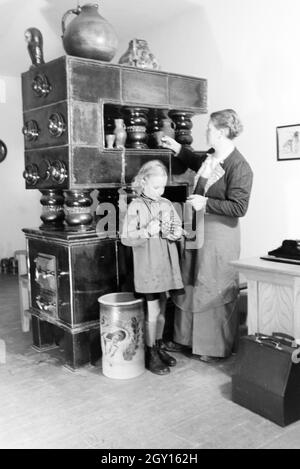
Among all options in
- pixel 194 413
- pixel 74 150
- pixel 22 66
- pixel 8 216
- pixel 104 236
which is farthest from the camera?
pixel 8 216

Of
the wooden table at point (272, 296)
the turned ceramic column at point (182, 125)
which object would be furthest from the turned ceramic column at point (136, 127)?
the wooden table at point (272, 296)

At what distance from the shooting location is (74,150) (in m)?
3.19

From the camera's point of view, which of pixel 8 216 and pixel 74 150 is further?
pixel 8 216

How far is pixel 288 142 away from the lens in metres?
4.09

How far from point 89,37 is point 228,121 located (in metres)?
1.04

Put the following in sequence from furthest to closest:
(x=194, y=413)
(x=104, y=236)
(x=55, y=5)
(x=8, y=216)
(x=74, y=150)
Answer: (x=8, y=216) → (x=55, y=5) → (x=104, y=236) → (x=74, y=150) → (x=194, y=413)

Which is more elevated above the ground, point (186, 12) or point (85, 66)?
point (186, 12)

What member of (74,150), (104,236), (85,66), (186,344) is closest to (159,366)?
(186,344)

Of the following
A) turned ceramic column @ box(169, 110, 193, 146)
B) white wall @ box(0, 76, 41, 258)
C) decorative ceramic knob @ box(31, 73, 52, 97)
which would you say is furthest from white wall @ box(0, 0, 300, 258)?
white wall @ box(0, 76, 41, 258)

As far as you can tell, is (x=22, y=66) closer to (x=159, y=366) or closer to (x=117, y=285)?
(x=117, y=285)

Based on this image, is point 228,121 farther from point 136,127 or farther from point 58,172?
point 58,172

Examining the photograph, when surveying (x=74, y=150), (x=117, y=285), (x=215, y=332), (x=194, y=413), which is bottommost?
(x=194, y=413)

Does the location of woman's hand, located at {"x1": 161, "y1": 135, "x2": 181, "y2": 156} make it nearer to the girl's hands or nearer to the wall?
the girl's hands

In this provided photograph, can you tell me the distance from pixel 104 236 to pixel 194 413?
51.8 inches
